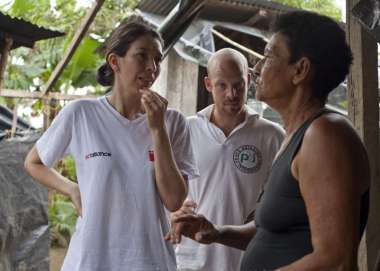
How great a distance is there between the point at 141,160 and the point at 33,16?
10088mm

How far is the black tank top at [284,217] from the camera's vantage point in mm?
1714

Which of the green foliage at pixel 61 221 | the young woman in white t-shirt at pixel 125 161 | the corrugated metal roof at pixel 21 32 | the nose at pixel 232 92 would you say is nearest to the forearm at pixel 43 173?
the young woman in white t-shirt at pixel 125 161

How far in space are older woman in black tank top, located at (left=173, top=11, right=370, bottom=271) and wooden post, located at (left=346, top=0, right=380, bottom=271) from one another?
3.27 ft

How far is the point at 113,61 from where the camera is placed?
2600 mm

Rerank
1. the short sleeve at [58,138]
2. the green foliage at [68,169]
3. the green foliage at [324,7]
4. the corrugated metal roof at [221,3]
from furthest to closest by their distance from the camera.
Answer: the green foliage at [324,7] → the green foliage at [68,169] → the corrugated metal roof at [221,3] → the short sleeve at [58,138]

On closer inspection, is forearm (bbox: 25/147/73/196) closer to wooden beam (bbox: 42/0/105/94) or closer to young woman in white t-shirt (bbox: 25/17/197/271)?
young woman in white t-shirt (bbox: 25/17/197/271)

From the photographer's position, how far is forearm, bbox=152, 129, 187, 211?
7.47ft

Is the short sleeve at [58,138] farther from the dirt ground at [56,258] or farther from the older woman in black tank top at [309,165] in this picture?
the dirt ground at [56,258]

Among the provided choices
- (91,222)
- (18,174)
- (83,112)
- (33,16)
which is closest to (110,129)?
(83,112)

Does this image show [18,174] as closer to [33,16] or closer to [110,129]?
[110,129]

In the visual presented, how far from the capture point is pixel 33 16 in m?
11.6

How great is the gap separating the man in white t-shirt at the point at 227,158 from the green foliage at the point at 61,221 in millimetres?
6296

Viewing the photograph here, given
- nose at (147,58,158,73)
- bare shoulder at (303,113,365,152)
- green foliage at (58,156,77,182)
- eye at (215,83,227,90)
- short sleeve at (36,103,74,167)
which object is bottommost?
green foliage at (58,156,77,182)

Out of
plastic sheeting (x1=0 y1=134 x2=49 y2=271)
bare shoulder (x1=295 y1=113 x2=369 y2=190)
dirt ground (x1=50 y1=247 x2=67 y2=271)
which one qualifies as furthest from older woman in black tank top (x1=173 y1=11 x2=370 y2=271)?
dirt ground (x1=50 y1=247 x2=67 y2=271)
